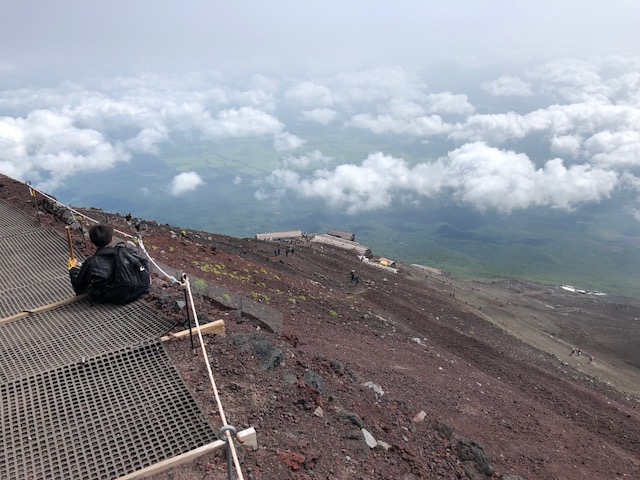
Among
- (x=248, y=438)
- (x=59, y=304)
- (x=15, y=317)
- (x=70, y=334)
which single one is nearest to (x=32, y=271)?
(x=15, y=317)

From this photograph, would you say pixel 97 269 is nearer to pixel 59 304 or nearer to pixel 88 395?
pixel 59 304

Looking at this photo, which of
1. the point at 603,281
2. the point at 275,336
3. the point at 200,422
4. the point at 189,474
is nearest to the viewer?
the point at 189,474

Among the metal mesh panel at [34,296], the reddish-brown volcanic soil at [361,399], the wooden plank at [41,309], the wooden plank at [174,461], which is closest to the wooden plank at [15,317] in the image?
the wooden plank at [41,309]

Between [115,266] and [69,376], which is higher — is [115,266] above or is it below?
above

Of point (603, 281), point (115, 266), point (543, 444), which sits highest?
point (115, 266)

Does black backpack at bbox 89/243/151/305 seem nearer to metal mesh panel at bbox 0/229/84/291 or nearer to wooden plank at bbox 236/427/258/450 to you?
metal mesh panel at bbox 0/229/84/291

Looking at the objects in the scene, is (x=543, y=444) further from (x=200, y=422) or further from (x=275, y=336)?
(x=200, y=422)

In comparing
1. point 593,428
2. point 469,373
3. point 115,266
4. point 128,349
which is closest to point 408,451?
point 128,349
